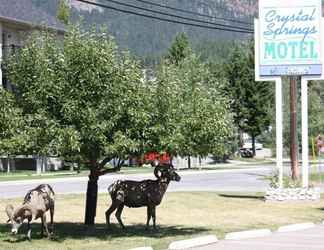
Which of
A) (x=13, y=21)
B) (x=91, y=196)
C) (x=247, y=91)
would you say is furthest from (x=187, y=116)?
(x=247, y=91)

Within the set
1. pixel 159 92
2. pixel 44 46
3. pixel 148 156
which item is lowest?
pixel 148 156

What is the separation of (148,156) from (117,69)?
2.05 meters

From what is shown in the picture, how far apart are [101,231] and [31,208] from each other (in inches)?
112

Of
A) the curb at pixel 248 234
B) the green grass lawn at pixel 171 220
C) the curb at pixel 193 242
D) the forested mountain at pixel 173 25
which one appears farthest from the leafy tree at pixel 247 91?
the curb at pixel 193 242

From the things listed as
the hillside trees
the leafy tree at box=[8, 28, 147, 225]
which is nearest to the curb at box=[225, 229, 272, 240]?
the hillside trees

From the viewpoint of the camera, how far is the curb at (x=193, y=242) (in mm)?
13405

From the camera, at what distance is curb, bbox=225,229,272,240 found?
15.2m

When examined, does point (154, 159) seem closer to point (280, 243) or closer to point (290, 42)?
point (280, 243)

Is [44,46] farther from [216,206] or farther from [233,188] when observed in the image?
[233,188]

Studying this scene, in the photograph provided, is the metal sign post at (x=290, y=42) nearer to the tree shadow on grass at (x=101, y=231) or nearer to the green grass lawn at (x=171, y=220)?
the green grass lawn at (x=171, y=220)

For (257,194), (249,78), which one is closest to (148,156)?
(257,194)

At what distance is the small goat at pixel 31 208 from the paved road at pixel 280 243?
2937 mm

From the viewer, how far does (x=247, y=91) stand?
77.6 m

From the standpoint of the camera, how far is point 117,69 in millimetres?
13859
